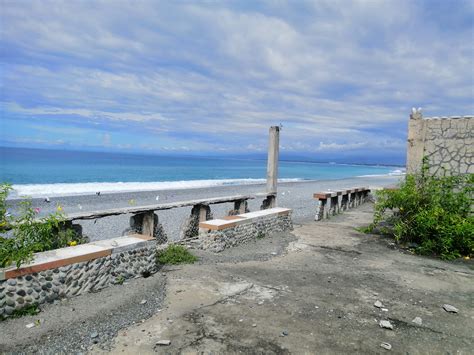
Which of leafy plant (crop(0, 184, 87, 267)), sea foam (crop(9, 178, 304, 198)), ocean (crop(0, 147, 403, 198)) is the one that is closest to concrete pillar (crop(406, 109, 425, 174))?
leafy plant (crop(0, 184, 87, 267))

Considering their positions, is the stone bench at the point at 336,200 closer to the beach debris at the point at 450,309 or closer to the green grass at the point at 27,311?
the beach debris at the point at 450,309

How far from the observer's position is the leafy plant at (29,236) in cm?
410

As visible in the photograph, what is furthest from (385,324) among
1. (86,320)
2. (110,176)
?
(110,176)

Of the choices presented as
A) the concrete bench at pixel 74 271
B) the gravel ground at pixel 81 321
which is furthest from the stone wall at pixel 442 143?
the gravel ground at pixel 81 321

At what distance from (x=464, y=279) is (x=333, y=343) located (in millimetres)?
3650

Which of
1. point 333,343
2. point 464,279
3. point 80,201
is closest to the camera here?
point 333,343

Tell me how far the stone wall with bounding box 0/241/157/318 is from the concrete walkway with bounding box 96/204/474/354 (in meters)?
0.54

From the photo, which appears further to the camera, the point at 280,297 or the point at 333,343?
the point at 280,297

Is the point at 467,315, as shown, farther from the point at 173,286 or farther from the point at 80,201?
the point at 80,201

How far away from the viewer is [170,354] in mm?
3414

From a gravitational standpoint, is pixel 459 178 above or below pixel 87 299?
above

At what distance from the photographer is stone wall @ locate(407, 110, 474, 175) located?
927 cm

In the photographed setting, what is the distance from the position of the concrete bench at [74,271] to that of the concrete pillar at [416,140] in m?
7.52

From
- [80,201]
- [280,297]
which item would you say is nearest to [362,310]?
[280,297]
